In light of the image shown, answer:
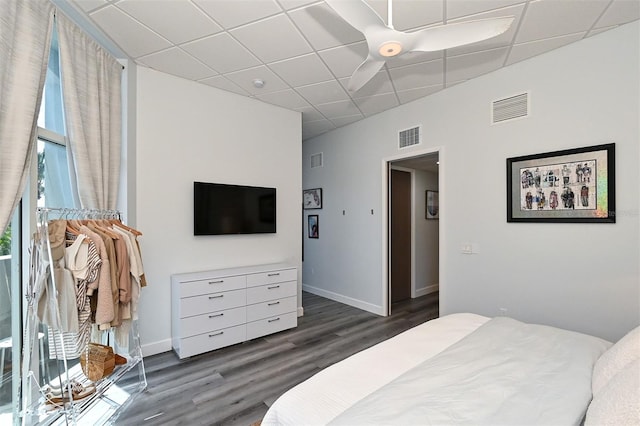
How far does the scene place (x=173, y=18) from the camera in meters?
2.18

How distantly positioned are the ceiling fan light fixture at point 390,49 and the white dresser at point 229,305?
2505mm

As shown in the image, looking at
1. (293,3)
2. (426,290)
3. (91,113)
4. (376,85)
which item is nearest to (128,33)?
(91,113)

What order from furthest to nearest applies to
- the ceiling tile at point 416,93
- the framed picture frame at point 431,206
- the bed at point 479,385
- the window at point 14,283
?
1. the framed picture frame at point 431,206
2. the ceiling tile at point 416,93
3. the window at point 14,283
4. the bed at point 479,385

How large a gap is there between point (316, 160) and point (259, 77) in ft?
7.44

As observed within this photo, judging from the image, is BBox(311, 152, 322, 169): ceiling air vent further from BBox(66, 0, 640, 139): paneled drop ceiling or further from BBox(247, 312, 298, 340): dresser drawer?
BBox(247, 312, 298, 340): dresser drawer

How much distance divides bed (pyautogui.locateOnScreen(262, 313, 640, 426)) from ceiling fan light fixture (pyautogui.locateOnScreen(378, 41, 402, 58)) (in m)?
1.65

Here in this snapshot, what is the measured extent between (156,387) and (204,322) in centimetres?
67

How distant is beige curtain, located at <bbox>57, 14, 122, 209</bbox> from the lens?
6.76 ft

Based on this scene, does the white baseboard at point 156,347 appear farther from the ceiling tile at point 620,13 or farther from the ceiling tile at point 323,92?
the ceiling tile at point 620,13

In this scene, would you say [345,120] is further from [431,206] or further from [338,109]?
[431,206]

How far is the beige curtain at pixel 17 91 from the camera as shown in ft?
4.93

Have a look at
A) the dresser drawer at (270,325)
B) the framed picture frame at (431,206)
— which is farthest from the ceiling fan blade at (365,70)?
the framed picture frame at (431,206)

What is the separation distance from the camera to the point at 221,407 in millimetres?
2117

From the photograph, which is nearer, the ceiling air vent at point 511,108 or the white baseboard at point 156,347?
the ceiling air vent at point 511,108
